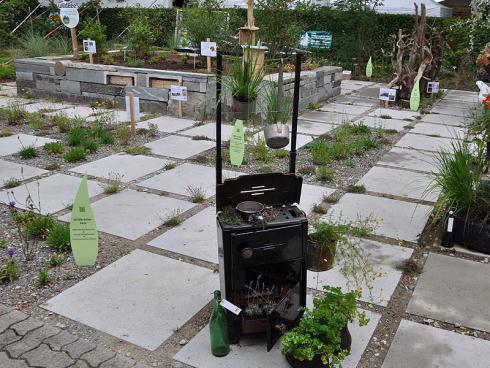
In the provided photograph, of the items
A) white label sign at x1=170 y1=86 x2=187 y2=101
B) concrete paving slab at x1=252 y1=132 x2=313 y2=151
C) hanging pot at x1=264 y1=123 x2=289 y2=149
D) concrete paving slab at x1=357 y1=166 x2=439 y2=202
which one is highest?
hanging pot at x1=264 y1=123 x2=289 y2=149

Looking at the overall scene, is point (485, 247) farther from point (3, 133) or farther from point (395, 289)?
point (3, 133)

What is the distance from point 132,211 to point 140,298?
1282 mm

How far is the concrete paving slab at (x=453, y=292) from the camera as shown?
9.01 feet

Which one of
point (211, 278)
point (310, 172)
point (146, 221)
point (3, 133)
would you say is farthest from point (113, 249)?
point (3, 133)

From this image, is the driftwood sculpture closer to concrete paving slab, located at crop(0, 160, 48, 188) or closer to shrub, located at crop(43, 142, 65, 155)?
shrub, located at crop(43, 142, 65, 155)

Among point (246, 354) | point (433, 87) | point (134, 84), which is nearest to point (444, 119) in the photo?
point (433, 87)

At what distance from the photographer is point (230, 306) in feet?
7.62

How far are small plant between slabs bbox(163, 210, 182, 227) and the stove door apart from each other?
1.52 meters

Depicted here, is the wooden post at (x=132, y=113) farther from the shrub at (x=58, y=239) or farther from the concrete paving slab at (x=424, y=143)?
the concrete paving slab at (x=424, y=143)

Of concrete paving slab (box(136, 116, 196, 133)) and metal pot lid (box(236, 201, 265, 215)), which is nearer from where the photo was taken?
metal pot lid (box(236, 201, 265, 215))

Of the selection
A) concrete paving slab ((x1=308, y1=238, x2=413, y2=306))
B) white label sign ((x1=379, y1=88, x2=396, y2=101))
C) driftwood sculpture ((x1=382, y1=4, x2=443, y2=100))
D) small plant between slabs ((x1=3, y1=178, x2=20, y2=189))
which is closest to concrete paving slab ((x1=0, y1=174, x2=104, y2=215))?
small plant between slabs ((x1=3, y1=178, x2=20, y2=189))

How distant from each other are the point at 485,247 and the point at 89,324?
256 cm

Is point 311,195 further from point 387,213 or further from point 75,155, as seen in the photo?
point 75,155

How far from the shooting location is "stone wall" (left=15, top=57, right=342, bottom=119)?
711cm
